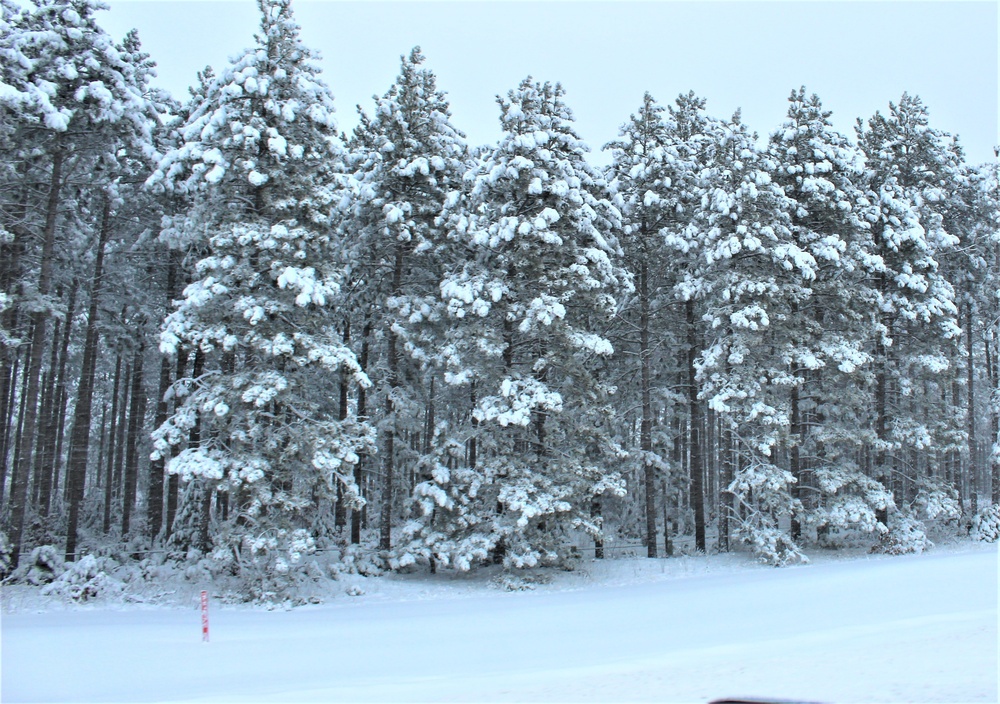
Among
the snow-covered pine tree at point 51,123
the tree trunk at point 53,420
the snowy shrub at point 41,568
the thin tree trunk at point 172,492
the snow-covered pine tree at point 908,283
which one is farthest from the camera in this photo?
the snow-covered pine tree at point 908,283

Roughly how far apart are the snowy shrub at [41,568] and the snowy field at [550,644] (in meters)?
0.75

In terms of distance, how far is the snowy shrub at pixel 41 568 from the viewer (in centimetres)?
1645

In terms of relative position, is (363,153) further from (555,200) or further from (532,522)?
(532,522)

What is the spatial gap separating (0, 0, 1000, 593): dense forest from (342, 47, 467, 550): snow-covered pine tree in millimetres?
109

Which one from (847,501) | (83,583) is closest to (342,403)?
(83,583)

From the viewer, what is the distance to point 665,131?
961 inches

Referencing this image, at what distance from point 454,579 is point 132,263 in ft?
50.8

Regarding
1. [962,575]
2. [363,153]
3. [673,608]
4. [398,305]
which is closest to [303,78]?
[363,153]

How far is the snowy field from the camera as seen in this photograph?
9672 mm

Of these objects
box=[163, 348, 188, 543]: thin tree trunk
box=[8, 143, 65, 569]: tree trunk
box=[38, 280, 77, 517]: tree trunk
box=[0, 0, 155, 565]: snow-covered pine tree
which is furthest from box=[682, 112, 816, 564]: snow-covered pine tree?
box=[38, 280, 77, 517]: tree trunk

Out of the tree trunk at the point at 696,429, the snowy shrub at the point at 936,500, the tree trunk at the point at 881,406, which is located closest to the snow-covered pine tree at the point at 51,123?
the tree trunk at the point at 696,429

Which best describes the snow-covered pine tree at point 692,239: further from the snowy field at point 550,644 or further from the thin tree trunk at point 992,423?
the thin tree trunk at point 992,423

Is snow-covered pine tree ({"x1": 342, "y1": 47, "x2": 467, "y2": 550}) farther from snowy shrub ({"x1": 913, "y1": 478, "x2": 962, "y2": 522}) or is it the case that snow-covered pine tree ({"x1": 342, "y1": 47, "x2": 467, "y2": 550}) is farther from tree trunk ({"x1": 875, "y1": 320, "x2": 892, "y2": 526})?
snowy shrub ({"x1": 913, "y1": 478, "x2": 962, "y2": 522})

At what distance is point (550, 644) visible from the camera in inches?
498
